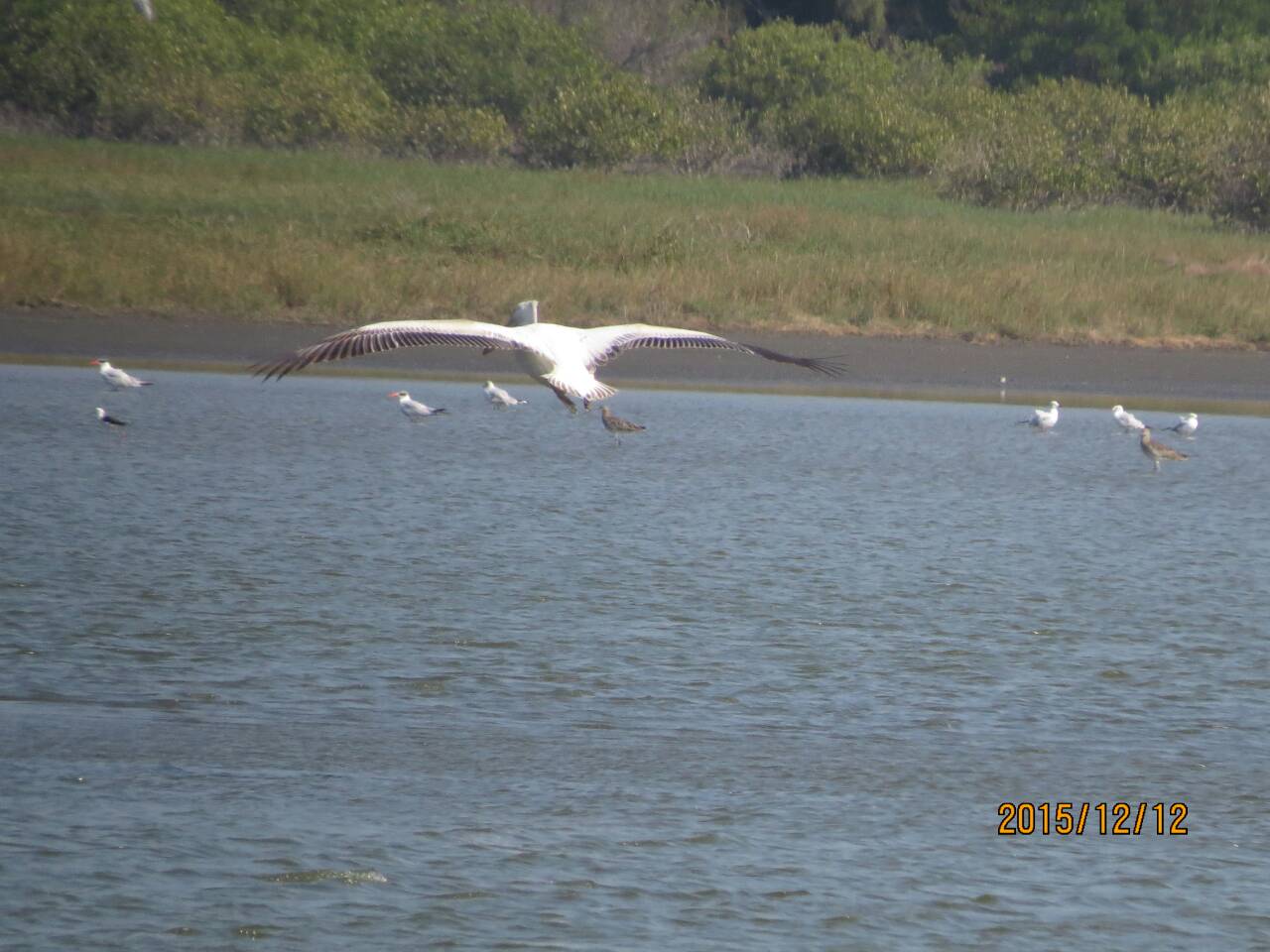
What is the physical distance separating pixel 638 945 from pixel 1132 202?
1096 inches

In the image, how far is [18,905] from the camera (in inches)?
179

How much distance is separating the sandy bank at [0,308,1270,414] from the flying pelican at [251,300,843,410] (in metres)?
8.19

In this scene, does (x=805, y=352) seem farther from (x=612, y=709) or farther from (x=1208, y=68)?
(x=1208, y=68)

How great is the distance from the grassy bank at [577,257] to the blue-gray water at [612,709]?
6.08m

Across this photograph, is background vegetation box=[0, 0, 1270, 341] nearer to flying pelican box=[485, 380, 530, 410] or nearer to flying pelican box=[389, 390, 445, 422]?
flying pelican box=[485, 380, 530, 410]

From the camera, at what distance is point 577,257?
809 inches

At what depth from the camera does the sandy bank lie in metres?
17.2

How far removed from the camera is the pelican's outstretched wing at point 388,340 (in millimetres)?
7004

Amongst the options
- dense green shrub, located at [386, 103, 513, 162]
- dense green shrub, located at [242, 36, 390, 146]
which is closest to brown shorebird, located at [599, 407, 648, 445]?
dense green shrub, located at [242, 36, 390, 146]

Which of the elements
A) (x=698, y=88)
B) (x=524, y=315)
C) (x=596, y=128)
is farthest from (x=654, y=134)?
(x=524, y=315)

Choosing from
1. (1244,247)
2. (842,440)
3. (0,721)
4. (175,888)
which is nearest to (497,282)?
(842,440)

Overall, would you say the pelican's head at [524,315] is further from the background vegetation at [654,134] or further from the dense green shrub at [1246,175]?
the dense green shrub at [1246,175]

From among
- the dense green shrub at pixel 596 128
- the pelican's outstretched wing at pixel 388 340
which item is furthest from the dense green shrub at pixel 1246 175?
the pelican's outstretched wing at pixel 388 340

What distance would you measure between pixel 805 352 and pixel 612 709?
38.2ft
